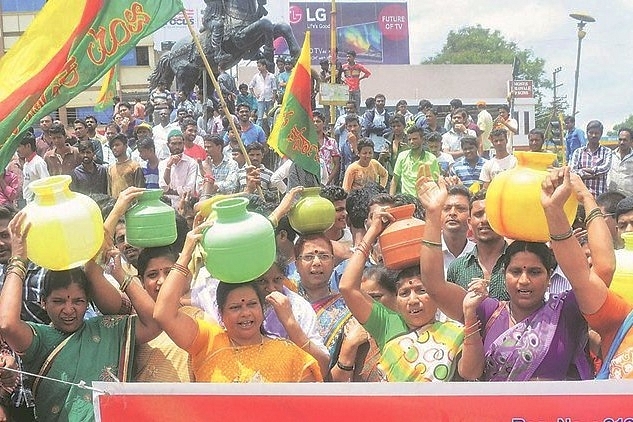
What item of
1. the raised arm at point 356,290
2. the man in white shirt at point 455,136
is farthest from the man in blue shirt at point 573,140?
the raised arm at point 356,290

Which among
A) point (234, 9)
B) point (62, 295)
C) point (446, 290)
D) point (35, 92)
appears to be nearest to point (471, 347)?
point (446, 290)

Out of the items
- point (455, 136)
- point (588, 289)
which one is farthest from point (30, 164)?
point (588, 289)

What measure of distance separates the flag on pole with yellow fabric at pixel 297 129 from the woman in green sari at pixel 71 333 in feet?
9.23

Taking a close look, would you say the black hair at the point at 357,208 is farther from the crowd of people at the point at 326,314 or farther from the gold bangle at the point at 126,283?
the gold bangle at the point at 126,283

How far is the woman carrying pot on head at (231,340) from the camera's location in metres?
3.18

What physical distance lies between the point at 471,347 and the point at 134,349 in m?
1.32

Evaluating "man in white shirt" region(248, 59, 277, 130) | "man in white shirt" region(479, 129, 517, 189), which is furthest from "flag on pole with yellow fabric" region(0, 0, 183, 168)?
"man in white shirt" region(248, 59, 277, 130)

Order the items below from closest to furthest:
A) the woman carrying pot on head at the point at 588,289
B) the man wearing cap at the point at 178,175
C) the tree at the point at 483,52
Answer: the woman carrying pot on head at the point at 588,289
the man wearing cap at the point at 178,175
the tree at the point at 483,52

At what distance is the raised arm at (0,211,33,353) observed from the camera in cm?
316

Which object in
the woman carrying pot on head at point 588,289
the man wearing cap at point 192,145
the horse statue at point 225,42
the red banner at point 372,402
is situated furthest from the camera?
the horse statue at point 225,42

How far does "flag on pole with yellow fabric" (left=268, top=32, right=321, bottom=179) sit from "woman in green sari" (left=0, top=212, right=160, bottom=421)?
111 inches

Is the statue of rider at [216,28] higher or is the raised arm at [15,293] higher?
the statue of rider at [216,28]

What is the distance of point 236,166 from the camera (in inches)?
347

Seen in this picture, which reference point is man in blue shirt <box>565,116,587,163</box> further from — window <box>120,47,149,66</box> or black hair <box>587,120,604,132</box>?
window <box>120,47,149,66</box>
